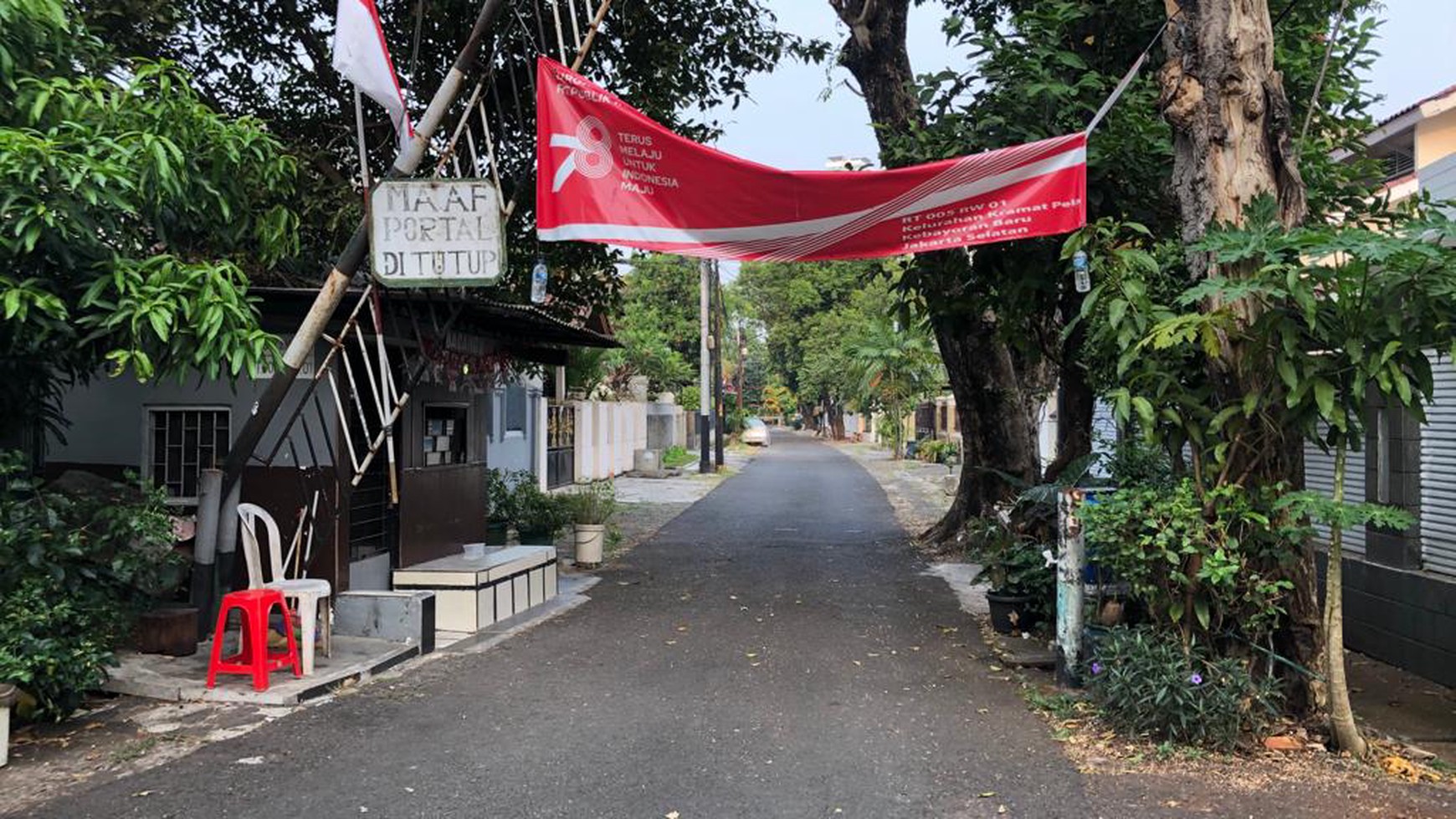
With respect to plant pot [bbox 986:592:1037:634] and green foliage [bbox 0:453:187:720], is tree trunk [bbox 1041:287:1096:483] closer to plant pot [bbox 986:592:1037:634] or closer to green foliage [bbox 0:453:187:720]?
plant pot [bbox 986:592:1037:634]

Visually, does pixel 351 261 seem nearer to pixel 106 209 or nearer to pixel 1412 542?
pixel 106 209

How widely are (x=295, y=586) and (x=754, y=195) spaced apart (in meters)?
4.13

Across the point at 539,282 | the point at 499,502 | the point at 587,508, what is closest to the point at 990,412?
the point at 587,508

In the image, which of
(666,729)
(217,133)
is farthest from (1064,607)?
(217,133)

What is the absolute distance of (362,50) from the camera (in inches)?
257

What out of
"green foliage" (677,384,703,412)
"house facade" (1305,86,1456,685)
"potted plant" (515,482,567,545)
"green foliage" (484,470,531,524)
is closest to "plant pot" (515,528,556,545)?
"potted plant" (515,482,567,545)

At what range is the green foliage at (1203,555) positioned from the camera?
5.30 m

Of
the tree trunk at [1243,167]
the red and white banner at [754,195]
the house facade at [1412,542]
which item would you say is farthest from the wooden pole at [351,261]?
the house facade at [1412,542]

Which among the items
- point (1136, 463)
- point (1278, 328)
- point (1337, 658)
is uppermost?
point (1278, 328)

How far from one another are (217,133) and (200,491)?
9.09 ft

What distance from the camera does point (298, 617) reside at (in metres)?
7.20

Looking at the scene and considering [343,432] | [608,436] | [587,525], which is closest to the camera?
[343,432]

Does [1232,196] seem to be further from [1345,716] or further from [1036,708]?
[1036,708]

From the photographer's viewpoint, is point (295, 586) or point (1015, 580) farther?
point (1015, 580)
